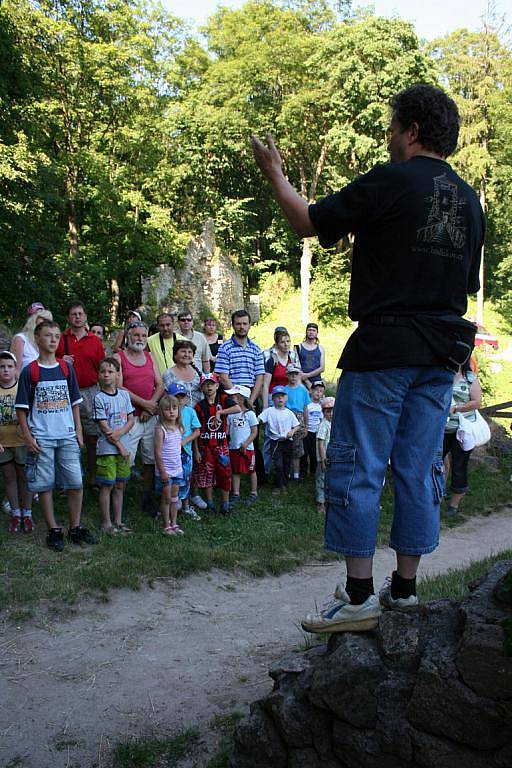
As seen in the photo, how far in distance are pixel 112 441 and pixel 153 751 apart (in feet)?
→ 12.0

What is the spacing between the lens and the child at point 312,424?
945 centimetres

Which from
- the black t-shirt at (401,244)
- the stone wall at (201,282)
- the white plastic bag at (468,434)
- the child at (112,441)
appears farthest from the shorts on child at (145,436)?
the stone wall at (201,282)

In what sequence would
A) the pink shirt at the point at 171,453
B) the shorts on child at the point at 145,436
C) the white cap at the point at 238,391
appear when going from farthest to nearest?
the white cap at the point at 238,391, the shorts on child at the point at 145,436, the pink shirt at the point at 171,453

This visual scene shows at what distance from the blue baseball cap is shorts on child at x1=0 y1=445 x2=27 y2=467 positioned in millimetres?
1736

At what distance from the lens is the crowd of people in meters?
6.52

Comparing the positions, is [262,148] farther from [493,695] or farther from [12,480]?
[12,480]

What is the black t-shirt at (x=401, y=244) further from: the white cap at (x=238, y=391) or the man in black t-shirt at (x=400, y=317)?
the white cap at (x=238, y=391)

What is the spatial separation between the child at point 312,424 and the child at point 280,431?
43 centimetres

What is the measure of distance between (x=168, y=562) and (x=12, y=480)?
6.43ft

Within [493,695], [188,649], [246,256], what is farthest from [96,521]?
[246,256]

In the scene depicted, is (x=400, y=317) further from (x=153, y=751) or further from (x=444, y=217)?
(x=153, y=751)

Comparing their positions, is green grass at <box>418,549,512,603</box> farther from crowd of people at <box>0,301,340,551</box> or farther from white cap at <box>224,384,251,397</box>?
white cap at <box>224,384,251,397</box>

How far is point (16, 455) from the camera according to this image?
696 centimetres

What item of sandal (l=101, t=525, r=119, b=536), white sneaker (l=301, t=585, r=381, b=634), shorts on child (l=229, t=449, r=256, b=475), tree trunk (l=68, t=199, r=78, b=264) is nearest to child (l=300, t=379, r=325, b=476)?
shorts on child (l=229, t=449, r=256, b=475)
